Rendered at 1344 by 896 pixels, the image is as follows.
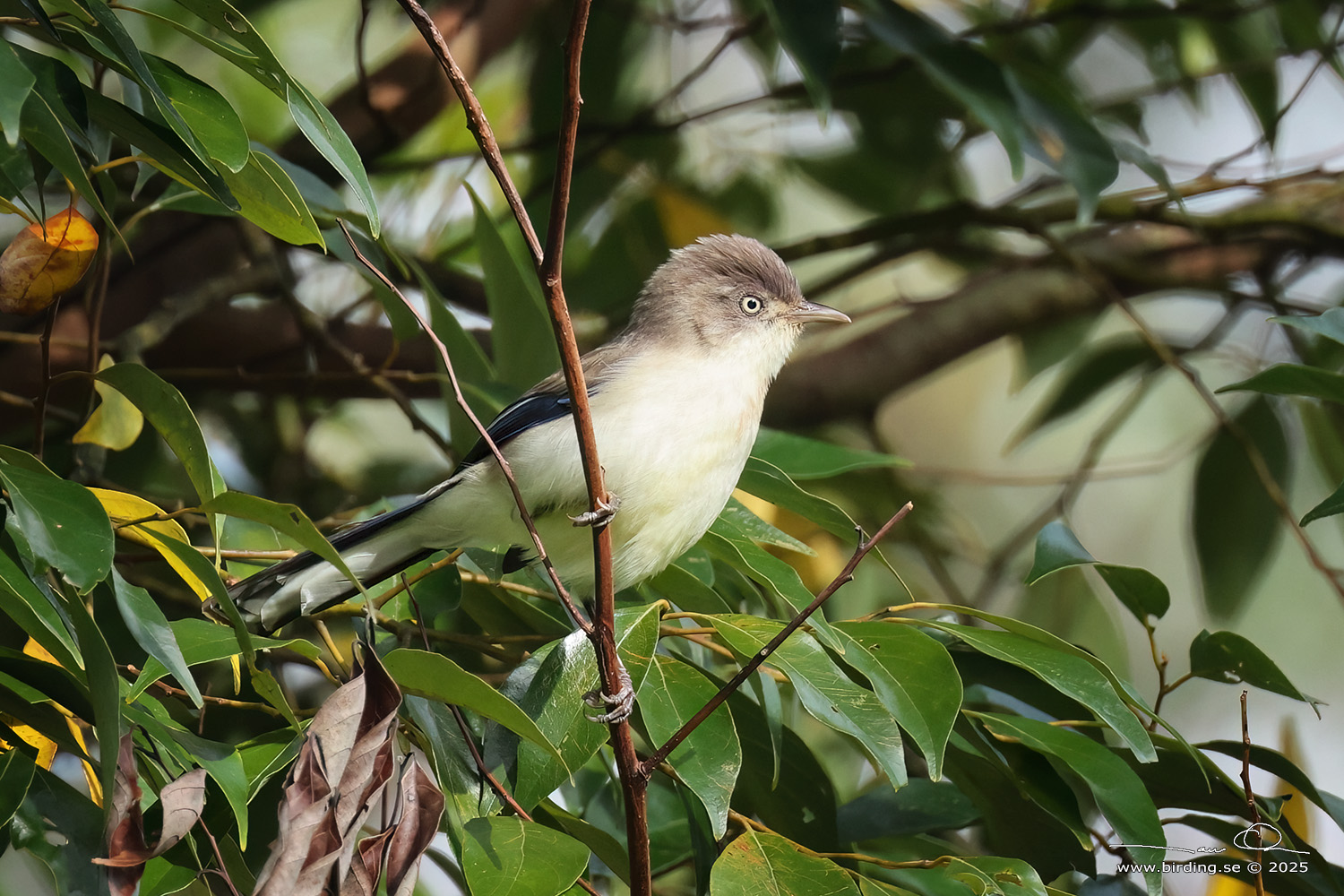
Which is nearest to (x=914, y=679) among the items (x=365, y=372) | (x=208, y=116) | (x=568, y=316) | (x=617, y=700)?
(x=617, y=700)

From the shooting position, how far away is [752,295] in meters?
3.58

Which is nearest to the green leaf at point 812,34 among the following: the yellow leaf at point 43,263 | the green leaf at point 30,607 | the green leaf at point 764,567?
the green leaf at point 764,567

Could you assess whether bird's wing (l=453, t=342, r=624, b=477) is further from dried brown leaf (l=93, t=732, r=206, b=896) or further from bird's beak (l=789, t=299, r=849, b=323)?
dried brown leaf (l=93, t=732, r=206, b=896)

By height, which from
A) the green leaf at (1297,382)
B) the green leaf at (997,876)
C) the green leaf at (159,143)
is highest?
the green leaf at (159,143)

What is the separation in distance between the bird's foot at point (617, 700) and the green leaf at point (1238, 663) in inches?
51.8

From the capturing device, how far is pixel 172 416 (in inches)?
84.7

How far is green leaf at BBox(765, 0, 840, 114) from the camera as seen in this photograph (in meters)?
3.15

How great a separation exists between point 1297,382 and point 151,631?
231 centimetres

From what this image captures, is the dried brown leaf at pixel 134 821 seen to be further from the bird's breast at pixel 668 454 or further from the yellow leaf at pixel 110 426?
the yellow leaf at pixel 110 426

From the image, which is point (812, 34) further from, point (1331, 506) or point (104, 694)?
point (104, 694)

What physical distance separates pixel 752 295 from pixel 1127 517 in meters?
6.23

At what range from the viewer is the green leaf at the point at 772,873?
2.03 meters

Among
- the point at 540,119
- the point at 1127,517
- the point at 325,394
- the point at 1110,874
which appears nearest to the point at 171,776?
the point at 1110,874

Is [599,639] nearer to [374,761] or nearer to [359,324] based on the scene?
[374,761]
